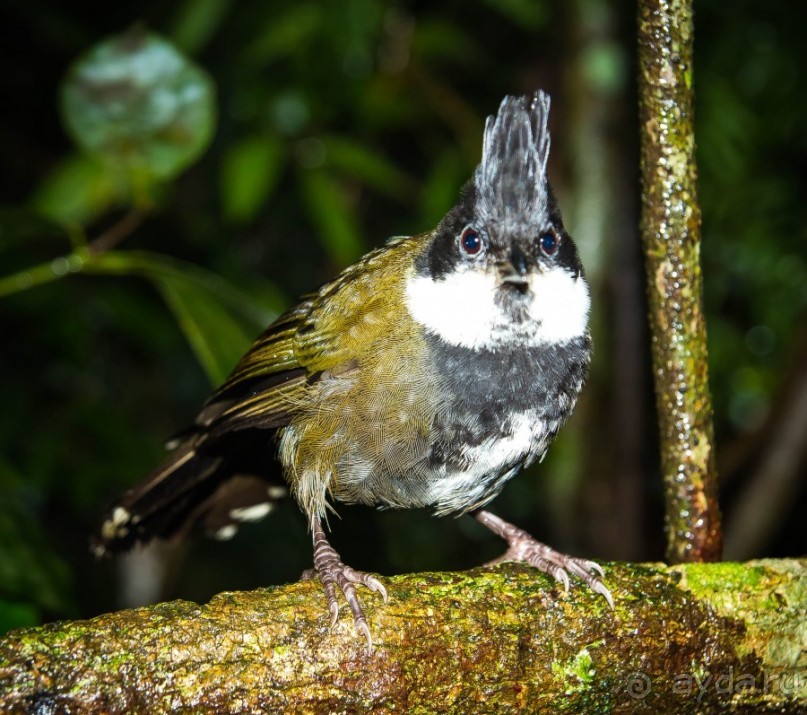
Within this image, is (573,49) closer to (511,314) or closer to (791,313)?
(791,313)

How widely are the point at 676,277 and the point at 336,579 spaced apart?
132 centimetres

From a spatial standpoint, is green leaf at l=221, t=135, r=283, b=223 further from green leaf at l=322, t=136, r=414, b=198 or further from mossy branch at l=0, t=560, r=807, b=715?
mossy branch at l=0, t=560, r=807, b=715

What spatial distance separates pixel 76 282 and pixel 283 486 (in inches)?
102

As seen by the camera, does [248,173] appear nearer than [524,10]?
Yes

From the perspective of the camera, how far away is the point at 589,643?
2.61 m

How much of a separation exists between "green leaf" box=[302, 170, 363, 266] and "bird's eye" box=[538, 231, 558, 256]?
2187 mm

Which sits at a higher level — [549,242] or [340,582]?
[549,242]

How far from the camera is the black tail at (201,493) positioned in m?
3.67

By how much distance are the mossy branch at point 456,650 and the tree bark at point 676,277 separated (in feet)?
0.93

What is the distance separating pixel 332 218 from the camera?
17.9 feet

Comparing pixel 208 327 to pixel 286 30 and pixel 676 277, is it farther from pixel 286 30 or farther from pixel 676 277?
pixel 286 30

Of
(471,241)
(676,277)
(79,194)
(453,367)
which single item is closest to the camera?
(676,277)

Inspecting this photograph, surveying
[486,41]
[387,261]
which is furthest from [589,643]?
[486,41]

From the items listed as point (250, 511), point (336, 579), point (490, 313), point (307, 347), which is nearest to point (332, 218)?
point (250, 511)
